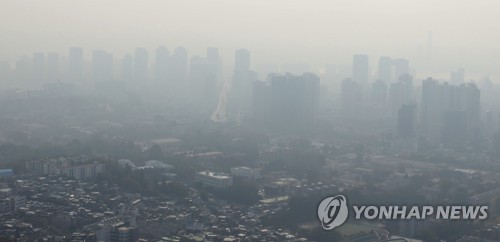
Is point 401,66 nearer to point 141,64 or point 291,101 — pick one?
point 141,64

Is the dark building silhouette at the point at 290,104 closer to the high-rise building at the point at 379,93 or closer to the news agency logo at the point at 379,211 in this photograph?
the high-rise building at the point at 379,93

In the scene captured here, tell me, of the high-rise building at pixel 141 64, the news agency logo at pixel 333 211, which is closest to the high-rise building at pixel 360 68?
the high-rise building at pixel 141 64

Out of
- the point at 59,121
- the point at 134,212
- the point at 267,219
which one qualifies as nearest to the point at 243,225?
the point at 267,219

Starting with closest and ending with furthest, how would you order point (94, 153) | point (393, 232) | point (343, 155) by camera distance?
1. point (393, 232)
2. point (94, 153)
3. point (343, 155)

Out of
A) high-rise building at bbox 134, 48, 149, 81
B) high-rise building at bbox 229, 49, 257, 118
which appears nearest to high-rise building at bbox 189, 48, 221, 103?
high-rise building at bbox 229, 49, 257, 118

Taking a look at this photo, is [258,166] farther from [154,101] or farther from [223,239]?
→ [154,101]
